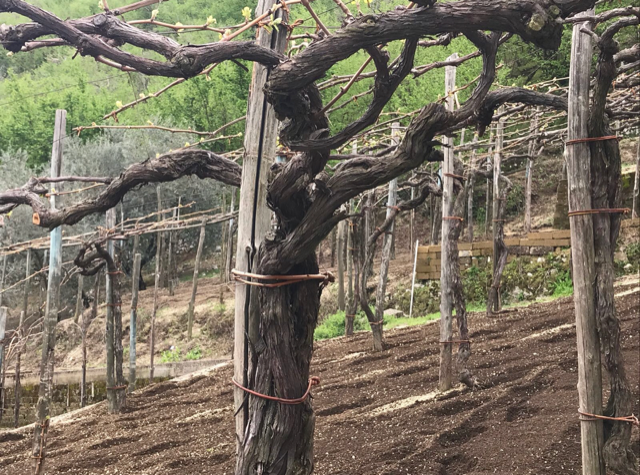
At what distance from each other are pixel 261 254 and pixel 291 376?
57 cm

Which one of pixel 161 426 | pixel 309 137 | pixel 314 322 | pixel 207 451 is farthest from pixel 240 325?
pixel 161 426

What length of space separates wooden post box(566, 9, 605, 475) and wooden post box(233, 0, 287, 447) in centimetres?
158

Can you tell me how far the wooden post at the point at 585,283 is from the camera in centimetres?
305

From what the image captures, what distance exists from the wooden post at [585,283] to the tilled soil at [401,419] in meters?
0.66

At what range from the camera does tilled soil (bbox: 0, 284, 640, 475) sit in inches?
162

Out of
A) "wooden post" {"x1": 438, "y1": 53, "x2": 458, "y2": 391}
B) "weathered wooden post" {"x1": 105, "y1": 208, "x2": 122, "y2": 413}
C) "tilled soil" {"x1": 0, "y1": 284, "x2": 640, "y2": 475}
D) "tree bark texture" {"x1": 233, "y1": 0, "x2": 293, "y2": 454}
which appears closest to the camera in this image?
"tree bark texture" {"x1": 233, "y1": 0, "x2": 293, "y2": 454}

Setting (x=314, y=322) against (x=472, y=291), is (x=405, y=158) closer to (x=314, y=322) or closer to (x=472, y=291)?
(x=314, y=322)

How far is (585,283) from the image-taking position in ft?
10.1

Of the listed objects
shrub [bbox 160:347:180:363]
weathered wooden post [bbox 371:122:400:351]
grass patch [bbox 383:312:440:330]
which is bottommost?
shrub [bbox 160:347:180:363]

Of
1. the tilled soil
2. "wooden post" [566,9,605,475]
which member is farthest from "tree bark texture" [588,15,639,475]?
the tilled soil

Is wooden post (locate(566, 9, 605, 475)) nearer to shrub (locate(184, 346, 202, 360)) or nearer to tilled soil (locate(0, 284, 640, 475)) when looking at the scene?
tilled soil (locate(0, 284, 640, 475))

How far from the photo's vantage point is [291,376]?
2.73m

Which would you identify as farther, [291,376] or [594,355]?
[594,355]

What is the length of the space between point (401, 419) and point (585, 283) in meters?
2.58
